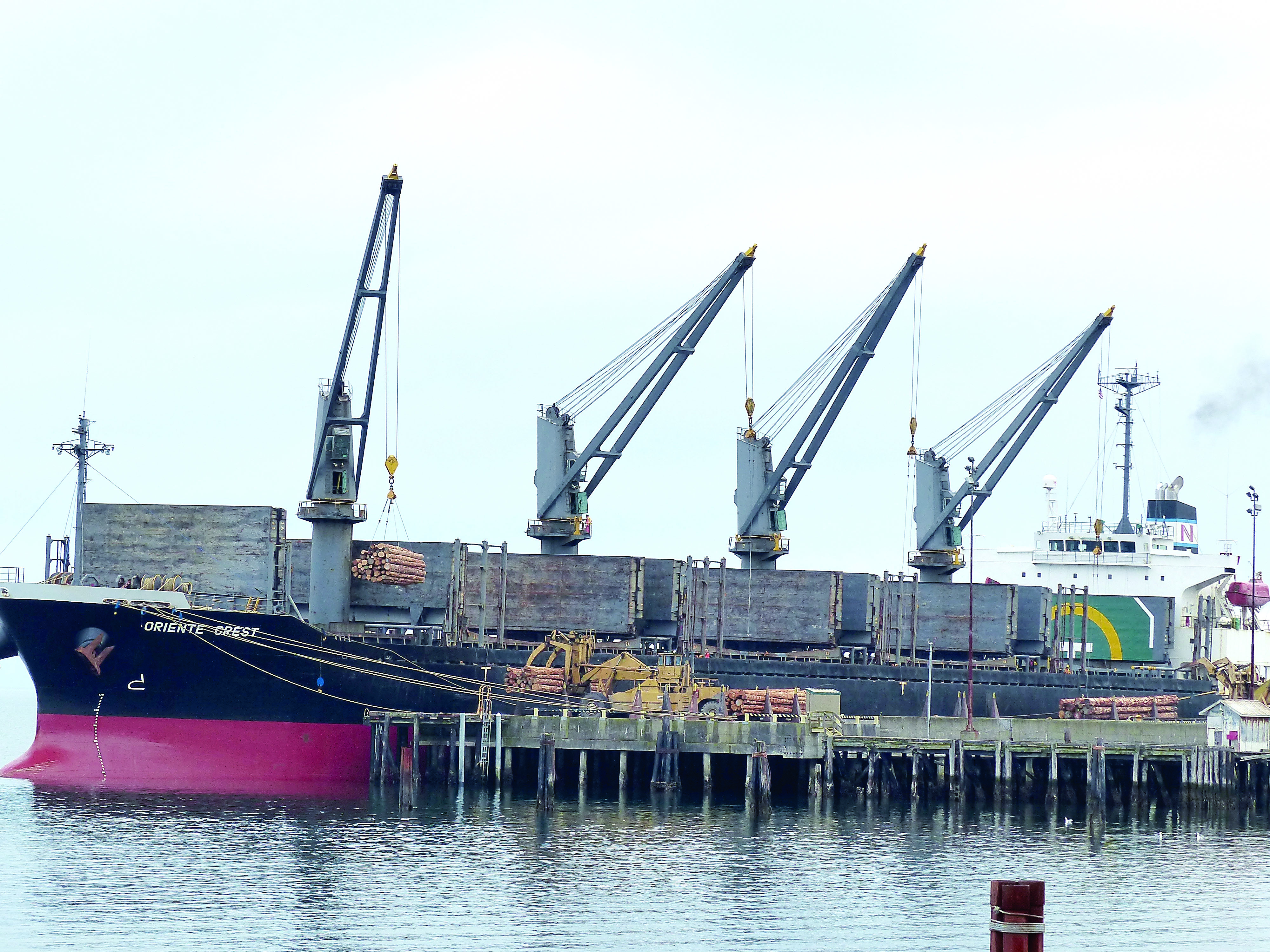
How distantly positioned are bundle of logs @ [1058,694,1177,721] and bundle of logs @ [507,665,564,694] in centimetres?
1892

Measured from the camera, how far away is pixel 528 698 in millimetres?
57719

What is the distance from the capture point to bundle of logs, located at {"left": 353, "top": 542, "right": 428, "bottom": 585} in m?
60.5

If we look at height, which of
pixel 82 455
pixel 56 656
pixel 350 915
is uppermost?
pixel 82 455

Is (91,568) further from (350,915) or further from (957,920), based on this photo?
(957,920)

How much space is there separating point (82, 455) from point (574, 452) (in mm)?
→ 20335

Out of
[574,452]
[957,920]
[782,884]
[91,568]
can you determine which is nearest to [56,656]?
[91,568]

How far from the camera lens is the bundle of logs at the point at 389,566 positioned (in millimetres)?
60469

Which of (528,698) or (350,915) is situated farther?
(528,698)

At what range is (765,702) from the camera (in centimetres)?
5597

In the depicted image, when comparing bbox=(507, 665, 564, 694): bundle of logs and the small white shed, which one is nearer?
the small white shed

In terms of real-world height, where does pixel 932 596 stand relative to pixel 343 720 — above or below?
above

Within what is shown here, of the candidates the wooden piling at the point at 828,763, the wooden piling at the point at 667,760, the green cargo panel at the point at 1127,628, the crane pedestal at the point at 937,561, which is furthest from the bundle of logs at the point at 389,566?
the green cargo panel at the point at 1127,628

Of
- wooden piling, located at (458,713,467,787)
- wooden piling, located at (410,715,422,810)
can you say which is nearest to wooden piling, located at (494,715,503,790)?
wooden piling, located at (458,713,467,787)

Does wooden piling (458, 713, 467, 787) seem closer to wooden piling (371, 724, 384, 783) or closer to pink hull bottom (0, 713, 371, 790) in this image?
wooden piling (371, 724, 384, 783)
